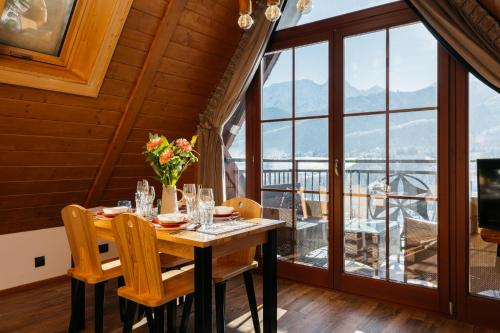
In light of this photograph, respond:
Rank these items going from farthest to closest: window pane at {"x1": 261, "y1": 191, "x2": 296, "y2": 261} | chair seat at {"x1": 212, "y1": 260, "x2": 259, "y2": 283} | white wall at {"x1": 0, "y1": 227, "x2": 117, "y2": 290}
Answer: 1. window pane at {"x1": 261, "y1": 191, "x2": 296, "y2": 261}
2. white wall at {"x1": 0, "y1": 227, "x2": 117, "y2": 290}
3. chair seat at {"x1": 212, "y1": 260, "x2": 259, "y2": 283}

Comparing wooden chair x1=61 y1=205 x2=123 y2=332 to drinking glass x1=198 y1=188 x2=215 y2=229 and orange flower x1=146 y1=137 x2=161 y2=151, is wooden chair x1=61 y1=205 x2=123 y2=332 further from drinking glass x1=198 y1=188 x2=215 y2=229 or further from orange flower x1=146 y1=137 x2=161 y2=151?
drinking glass x1=198 y1=188 x2=215 y2=229

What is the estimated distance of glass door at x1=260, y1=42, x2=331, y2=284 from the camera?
3.34 m

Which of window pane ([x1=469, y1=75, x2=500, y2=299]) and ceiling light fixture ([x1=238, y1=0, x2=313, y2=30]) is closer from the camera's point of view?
ceiling light fixture ([x1=238, y1=0, x2=313, y2=30])

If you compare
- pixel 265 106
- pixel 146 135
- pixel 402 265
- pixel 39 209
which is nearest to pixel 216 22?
pixel 265 106

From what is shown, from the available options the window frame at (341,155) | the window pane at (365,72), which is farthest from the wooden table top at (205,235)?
the window pane at (365,72)

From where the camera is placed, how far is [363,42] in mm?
3098

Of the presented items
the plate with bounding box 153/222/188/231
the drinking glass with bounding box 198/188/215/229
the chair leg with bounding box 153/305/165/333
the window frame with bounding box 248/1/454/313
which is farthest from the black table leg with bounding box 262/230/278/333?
the window frame with bounding box 248/1/454/313

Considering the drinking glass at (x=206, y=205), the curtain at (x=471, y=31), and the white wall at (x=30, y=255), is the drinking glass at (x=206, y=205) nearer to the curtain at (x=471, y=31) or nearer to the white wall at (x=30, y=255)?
the curtain at (x=471, y=31)

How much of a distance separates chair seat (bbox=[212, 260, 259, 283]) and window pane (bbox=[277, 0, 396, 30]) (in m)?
2.22

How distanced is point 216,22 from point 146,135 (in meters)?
1.21

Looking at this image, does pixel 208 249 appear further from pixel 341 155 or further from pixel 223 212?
pixel 341 155

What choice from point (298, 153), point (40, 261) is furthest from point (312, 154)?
point (40, 261)

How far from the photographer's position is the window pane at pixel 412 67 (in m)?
2.80

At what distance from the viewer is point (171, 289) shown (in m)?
2.03
